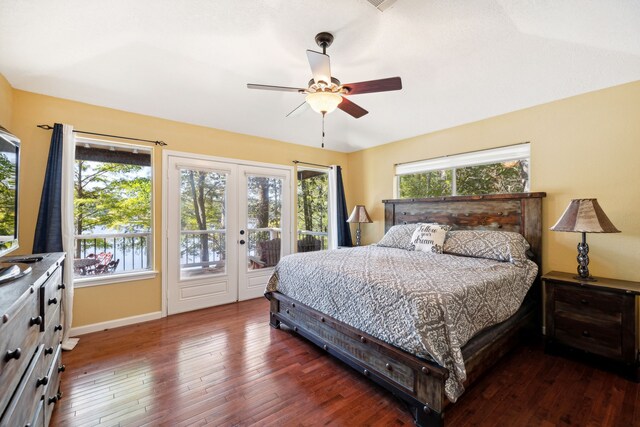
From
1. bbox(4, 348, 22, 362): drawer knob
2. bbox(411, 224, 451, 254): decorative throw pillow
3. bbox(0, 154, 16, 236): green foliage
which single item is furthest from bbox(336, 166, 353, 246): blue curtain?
bbox(4, 348, 22, 362): drawer knob

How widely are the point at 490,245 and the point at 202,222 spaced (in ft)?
11.4

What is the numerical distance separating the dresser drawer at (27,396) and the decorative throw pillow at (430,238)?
324 cm

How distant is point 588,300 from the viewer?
230 centimetres

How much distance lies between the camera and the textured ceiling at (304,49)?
2.01m

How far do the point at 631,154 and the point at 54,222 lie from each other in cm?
540

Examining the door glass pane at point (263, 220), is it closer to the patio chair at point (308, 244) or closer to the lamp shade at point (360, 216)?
the patio chair at point (308, 244)

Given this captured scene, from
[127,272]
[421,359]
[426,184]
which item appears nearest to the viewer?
[421,359]

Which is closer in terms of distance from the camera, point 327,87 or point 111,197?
point 327,87

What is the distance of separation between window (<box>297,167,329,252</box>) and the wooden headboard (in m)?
1.36

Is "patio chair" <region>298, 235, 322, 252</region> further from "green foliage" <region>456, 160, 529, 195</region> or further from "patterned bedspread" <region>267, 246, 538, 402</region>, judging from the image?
"green foliage" <region>456, 160, 529, 195</region>

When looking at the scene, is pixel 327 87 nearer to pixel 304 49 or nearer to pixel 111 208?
pixel 304 49

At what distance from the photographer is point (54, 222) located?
266 centimetres

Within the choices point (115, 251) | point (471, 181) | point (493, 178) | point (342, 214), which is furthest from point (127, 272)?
point (493, 178)

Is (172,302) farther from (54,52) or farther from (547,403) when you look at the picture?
(547,403)
